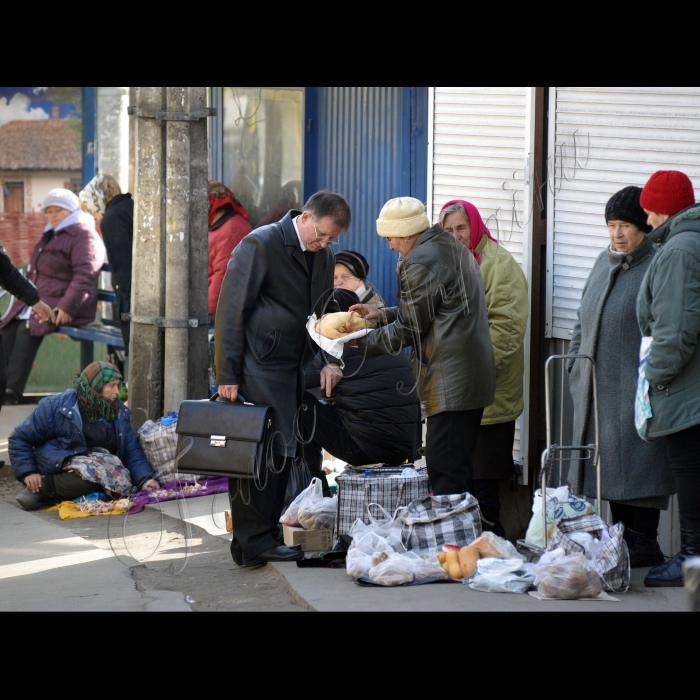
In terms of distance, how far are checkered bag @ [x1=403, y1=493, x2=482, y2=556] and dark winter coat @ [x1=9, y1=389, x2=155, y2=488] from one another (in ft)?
8.81

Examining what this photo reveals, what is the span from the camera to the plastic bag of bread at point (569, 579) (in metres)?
4.22

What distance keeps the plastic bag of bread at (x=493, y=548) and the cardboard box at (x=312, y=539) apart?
0.91 metres

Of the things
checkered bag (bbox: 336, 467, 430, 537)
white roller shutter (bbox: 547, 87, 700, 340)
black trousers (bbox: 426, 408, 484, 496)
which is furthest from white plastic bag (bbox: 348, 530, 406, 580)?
white roller shutter (bbox: 547, 87, 700, 340)

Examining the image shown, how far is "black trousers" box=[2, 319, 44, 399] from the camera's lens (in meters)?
9.71

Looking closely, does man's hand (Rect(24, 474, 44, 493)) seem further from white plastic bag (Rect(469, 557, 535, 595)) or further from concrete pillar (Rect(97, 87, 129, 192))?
concrete pillar (Rect(97, 87, 129, 192))

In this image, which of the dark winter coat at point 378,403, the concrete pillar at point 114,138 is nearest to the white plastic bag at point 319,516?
the dark winter coat at point 378,403

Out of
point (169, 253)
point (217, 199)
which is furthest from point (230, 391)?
point (217, 199)

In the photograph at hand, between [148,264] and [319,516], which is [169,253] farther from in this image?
[319,516]

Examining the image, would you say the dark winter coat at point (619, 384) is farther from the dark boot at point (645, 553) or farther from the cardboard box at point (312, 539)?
the cardboard box at point (312, 539)

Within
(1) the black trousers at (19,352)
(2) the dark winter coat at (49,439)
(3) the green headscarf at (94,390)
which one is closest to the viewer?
(2) the dark winter coat at (49,439)

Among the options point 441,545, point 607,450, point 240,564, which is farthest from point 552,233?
point 240,564

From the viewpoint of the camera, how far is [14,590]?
4930 millimetres

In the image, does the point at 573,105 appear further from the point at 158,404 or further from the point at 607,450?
the point at 158,404

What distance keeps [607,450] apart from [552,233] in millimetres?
1443
